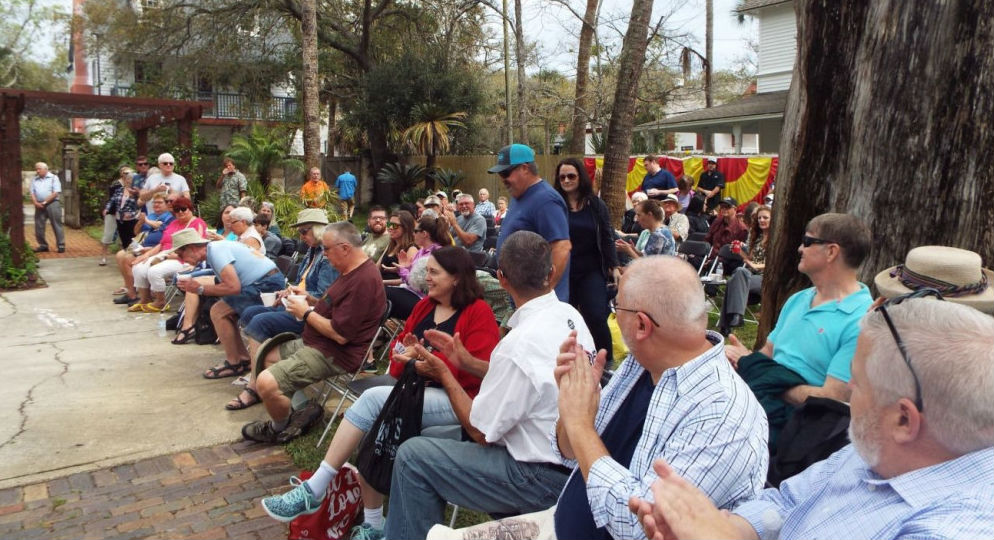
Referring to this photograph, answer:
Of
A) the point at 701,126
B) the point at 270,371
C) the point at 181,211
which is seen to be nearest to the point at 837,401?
the point at 270,371

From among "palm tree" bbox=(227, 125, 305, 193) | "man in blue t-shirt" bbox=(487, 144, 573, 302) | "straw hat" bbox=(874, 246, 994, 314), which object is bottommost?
"straw hat" bbox=(874, 246, 994, 314)

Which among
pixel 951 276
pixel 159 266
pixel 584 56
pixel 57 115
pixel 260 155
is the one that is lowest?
pixel 159 266

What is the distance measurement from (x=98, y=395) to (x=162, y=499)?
230 cm

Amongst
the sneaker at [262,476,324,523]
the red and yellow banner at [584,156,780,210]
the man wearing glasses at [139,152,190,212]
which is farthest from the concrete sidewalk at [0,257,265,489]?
the red and yellow banner at [584,156,780,210]

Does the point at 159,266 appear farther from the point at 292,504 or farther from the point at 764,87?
the point at 764,87

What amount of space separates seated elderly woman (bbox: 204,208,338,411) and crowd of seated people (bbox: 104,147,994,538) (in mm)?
569

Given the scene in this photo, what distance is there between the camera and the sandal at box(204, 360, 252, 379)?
652 centimetres

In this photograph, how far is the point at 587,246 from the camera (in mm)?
5504

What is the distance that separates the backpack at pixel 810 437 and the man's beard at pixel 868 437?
97 cm

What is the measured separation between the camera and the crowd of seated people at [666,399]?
57.6 inches

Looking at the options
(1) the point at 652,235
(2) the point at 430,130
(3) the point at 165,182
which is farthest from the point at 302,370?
(2) the point at 430,130

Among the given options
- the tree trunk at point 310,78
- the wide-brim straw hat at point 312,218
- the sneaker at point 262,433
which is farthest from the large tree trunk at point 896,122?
the tree trunk at point 310,78

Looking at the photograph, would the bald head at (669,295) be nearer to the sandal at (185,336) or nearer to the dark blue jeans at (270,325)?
the dark blue jeans at (270,325)

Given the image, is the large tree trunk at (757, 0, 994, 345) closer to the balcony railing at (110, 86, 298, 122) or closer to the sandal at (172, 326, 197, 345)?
the sandal at (172, 326, 197, 345)
